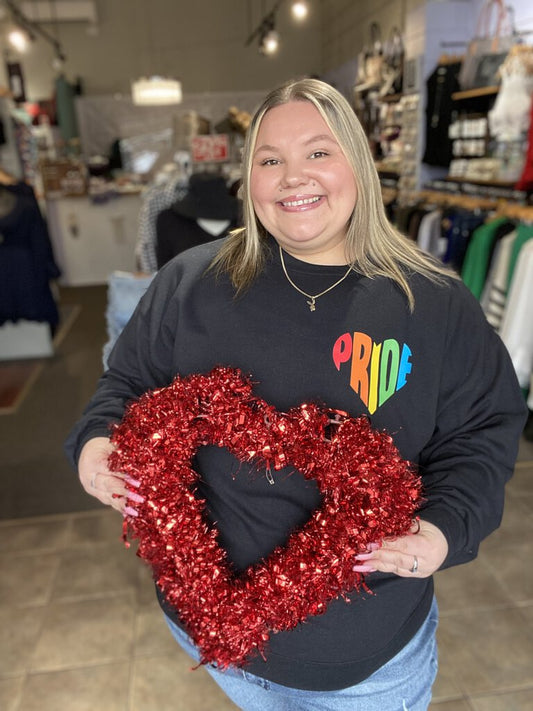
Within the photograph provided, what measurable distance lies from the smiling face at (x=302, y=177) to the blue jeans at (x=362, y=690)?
0.80 metres

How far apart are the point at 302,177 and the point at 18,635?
219 centimetres

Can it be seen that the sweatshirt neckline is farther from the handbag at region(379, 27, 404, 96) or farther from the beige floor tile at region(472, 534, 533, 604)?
the handbag at region(379, 27, 404, 96)

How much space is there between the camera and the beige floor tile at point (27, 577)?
2.55 meters

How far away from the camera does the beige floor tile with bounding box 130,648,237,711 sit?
6.77 feet

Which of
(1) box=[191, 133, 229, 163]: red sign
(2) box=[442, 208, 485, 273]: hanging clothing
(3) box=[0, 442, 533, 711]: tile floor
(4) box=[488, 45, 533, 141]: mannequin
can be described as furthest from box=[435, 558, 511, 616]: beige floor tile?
(4) box=[488, 45, 533, 141]: mannequin

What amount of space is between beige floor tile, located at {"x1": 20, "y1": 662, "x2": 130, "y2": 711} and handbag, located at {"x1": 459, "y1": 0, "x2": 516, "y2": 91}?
464cm

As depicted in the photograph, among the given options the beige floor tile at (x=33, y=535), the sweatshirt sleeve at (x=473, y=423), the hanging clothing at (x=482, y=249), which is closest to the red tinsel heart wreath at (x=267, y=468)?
the sweatshirt sleeve at (x=473, y=423)

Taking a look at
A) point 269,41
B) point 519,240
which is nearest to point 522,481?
point 519,240

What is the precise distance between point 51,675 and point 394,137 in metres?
6.35

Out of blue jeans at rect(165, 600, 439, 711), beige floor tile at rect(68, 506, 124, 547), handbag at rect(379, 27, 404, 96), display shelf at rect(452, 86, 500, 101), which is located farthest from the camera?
handbag at rect(379, 27, 404, 96)

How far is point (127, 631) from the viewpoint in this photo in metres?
2.35

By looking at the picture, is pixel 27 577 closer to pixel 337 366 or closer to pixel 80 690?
pixel 80 690

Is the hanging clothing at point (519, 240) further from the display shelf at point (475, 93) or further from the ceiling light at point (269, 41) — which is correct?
the ceiling light at point (269, 41)

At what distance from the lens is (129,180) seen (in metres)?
9.55
